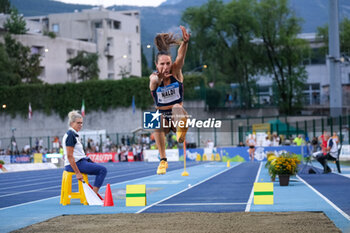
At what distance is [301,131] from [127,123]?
20113 millimetres

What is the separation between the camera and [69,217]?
37.3 feet

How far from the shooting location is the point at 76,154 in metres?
13.6

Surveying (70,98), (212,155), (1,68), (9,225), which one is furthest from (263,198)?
(1,68)

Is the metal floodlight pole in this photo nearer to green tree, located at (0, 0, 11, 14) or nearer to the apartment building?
the apartment building

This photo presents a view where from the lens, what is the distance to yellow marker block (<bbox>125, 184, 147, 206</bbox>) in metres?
13.2

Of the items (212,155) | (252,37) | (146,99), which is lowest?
(212,155)

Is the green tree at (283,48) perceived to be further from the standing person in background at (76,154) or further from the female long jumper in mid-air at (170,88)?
the female long jumper in mid-air at (170,88)

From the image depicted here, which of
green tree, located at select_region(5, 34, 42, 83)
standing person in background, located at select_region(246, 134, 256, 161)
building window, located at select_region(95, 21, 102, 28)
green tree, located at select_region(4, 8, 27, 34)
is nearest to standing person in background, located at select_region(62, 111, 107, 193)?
standing person in background, located at select_region(246, 134, 256, 161)

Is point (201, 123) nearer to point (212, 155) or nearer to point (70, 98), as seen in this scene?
point (212, 155)

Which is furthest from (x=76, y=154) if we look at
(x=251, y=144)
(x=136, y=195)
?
(x=251, y=144)

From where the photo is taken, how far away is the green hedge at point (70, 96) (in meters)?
60.2

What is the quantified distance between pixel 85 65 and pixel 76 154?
Answer: 64879 millimetres

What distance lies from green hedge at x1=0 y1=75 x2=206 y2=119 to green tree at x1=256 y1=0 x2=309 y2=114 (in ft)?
47.8

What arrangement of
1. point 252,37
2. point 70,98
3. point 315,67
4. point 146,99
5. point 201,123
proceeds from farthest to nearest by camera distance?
point 315,67 → point 252,37 → point 70,98 → point 146,99 → point 201,123
